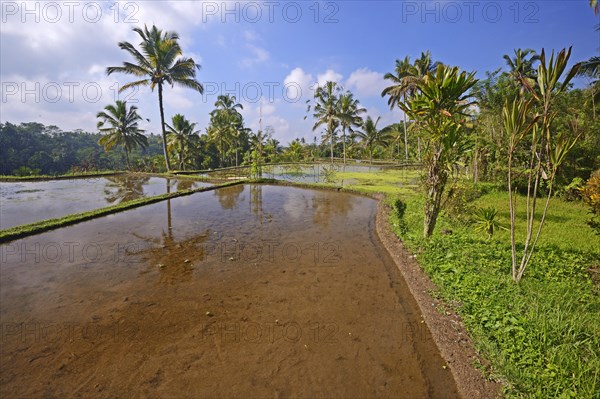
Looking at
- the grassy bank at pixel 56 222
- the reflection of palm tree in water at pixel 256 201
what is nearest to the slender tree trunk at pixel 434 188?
the reflection of palm tree in water at pixel 256 201

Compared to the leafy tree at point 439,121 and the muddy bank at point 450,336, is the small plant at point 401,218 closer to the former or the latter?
the leafy tree at point 439,121

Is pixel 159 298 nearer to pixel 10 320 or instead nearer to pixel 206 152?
pixel 10 320

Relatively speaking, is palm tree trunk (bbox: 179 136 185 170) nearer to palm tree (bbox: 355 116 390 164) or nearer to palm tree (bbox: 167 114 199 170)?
palm tree (bbox: 167 114 199 170)

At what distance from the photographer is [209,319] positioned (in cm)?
428

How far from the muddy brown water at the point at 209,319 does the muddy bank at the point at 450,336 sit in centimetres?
14

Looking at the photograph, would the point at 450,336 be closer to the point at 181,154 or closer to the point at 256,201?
the point at 256,201

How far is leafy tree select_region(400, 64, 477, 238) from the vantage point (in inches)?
245

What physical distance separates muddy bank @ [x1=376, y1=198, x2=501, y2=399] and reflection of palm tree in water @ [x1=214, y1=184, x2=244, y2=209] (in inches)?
310

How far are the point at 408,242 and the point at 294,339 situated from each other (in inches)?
174

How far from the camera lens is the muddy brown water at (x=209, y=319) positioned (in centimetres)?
316

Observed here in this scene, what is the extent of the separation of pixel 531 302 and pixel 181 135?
97.8ft

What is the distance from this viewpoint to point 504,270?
515 centimetres

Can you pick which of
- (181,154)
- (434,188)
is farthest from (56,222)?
(181,154)

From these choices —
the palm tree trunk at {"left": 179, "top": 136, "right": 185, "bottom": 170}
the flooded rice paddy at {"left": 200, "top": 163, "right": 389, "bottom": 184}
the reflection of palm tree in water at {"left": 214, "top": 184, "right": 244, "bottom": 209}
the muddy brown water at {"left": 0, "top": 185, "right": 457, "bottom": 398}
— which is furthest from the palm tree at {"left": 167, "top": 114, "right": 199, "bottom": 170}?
the muddy brown water at {"left": 0, "top": 185, "right": 457, "bottom": 398}
